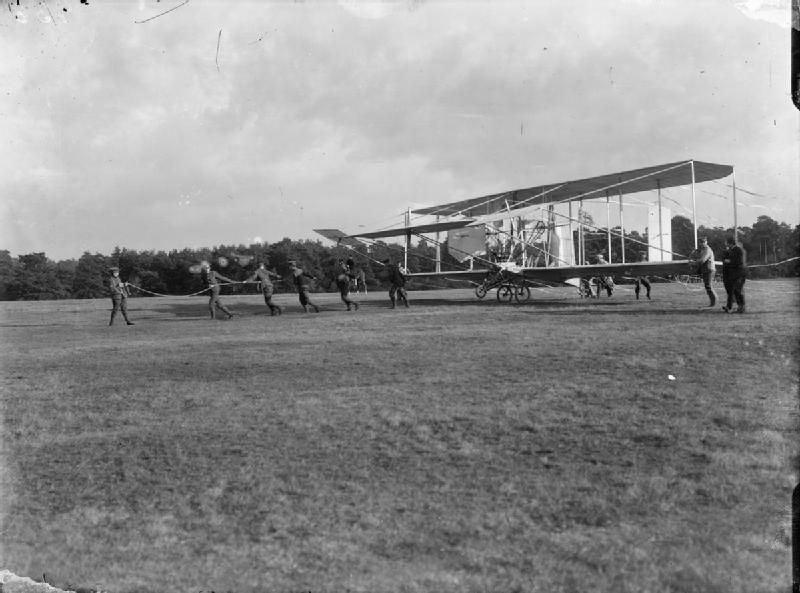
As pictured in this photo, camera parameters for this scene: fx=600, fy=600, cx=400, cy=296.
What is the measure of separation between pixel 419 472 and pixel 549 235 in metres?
16.7

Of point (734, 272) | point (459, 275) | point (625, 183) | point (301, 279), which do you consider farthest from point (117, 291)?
point (734, 272)

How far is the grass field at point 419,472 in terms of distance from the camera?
2705 mm

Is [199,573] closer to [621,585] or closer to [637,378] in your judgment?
[621,585]

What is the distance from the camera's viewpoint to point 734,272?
11.0m

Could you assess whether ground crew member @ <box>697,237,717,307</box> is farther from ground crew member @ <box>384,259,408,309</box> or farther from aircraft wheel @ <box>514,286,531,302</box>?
ground crew member @ <box>384,259,408,309</box>

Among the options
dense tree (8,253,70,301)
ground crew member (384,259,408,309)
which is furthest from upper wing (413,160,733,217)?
dense tree (8,253,70,301)

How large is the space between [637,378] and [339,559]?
413cm

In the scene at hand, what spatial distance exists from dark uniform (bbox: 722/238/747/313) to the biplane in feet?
11.5

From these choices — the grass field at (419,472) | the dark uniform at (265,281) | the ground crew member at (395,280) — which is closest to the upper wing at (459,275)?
the ground crew member at (395,280)

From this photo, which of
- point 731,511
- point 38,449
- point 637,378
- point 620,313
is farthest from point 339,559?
point 620,313

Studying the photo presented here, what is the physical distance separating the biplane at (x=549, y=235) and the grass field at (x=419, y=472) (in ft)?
30.4

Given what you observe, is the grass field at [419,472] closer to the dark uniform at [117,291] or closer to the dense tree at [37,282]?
the dark uniform at [117,291]

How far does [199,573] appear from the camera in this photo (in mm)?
2801

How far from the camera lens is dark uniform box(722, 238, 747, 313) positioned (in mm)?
10859
